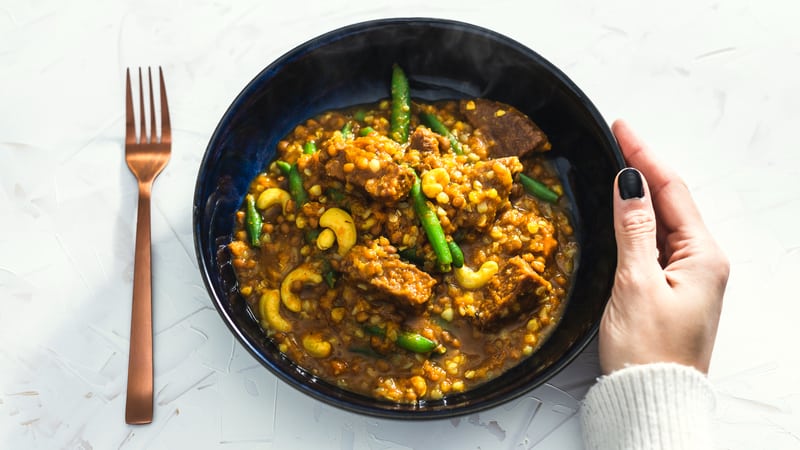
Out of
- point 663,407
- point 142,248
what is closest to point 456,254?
point 663,407

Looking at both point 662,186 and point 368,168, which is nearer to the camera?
point 368,168

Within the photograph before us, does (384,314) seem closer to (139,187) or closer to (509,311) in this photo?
(509,311)

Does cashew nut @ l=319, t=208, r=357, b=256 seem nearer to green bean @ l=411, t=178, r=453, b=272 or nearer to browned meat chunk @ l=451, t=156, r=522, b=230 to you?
green bean @ l=411, t=178, r=453, b=272

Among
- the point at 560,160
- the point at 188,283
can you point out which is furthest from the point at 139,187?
the point at 560,160

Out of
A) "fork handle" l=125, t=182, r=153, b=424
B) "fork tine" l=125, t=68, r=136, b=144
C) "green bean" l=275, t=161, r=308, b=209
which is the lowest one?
"fork handle" l=125, t=182, r=153, b=424

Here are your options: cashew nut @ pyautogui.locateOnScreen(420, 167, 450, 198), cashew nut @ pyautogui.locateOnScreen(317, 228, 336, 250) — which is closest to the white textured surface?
cashew nut @ pyautogui.locateOnScreen(317, 228, 336, 250)

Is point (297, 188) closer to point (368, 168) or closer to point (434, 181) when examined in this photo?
point (368, 168)
